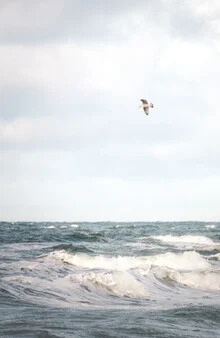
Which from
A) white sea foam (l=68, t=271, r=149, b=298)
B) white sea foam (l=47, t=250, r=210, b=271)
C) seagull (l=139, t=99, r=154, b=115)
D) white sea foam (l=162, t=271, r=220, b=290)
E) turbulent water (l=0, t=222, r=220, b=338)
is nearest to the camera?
turbulent water (l=0, t=222, r=220, b=338)

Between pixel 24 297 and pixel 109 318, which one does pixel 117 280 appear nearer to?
pixel 24 297

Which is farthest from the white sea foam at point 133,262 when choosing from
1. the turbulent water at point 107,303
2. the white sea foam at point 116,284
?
the white sea foam at point 116,284

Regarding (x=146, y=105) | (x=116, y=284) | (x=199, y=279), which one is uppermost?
(x=146, y=105)

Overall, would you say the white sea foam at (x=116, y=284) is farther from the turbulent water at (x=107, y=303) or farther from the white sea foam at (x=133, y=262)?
the white sea foam at (x=133, y=262)

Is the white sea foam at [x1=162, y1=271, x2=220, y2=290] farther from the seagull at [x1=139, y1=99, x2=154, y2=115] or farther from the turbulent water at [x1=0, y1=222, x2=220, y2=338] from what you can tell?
the seagull at [x1=139, y1=99, x2=154, y2=115]

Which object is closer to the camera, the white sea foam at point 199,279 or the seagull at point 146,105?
the white sea foam at point 199,279

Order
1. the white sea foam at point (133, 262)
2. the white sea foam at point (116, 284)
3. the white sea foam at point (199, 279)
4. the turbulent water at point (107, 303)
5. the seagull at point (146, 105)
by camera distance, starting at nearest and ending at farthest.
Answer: the turbulent water at point (107, 303), the white sea foam at point (116, 284), the white sea foam at point (199, 279), the seagull at point (146, 105), the white sea foam at point (133, 262)

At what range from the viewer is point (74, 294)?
30.5 ft

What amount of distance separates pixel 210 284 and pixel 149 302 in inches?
146

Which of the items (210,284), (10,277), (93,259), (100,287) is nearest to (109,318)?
(100,287)

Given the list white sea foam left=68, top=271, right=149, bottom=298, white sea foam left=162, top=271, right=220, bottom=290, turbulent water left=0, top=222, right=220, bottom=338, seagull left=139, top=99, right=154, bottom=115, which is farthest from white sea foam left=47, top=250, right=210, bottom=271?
seagull left=139, top=99, right=154, bottom=115

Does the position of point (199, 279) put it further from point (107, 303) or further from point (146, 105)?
point (146, 105)

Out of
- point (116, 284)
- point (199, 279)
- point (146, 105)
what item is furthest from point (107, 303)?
point (146, 105)

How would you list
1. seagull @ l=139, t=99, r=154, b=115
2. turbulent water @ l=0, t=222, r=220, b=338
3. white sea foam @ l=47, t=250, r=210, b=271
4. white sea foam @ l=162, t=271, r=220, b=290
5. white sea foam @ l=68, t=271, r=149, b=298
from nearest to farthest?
1. turbulent water @ l=0, t=222, r=220, b=338
2. white sea foam @ l=68, t=271, r=149, b=298
3. white sea foam @ l=162, t=271, r=220, b=290
4. seagull @ l=139, t=99, r=154, b=115
5. white sea foam @ l=47, t=250, r=210, b=271
